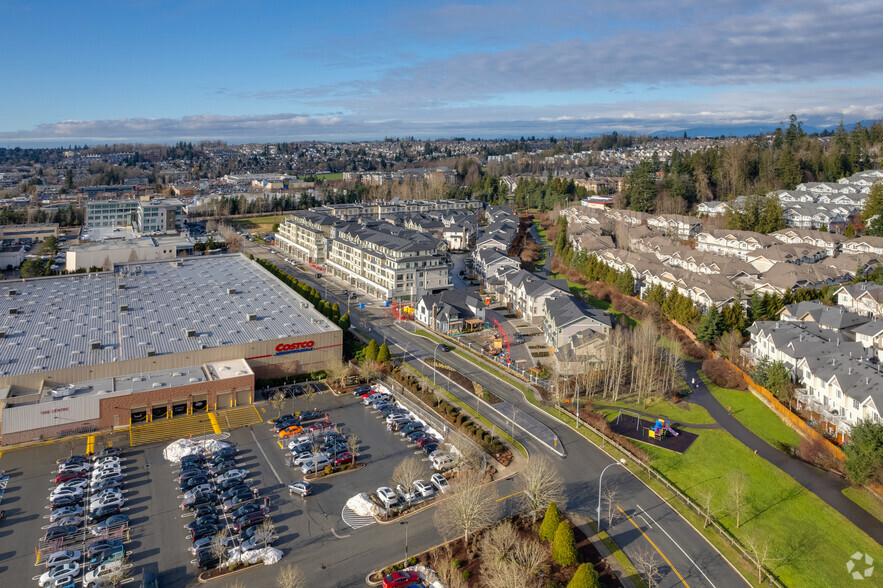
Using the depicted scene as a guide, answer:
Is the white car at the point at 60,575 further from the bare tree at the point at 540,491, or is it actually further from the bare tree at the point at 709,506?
the bare tree at the point at 709,506

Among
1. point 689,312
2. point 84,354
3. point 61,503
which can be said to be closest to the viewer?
point 61,503

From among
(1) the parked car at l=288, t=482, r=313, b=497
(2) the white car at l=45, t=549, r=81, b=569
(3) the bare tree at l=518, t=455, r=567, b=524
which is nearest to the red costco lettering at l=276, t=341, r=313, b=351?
(1) the parked car at l=288, t=482, r=313, b=497

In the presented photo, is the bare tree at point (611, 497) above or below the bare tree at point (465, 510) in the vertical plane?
below

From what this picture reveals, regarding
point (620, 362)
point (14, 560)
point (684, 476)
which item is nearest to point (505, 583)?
point (684, 476)

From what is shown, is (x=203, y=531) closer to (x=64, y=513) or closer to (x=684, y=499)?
(x=64, y=513)

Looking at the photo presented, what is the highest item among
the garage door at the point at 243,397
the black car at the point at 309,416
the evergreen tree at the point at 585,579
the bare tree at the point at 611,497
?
the evergreen tree at the point at 585,579

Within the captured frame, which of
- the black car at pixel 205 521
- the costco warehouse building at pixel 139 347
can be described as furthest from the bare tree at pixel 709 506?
the costco warehouse building at pixel 139 347

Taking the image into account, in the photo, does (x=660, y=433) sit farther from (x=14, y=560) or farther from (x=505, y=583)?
(x=14, y=560)
